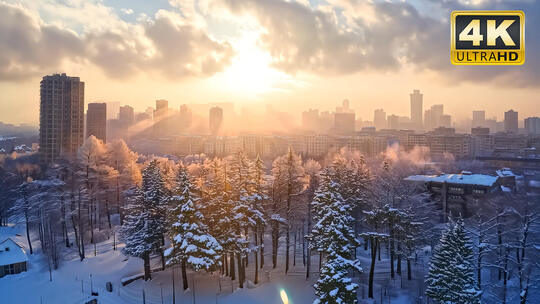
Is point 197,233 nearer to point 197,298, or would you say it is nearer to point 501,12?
point 197,298

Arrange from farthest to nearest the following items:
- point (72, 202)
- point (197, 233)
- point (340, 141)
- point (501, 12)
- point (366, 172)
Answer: point (340, 141)
point (366, 172)
point (72, 202)
point (197, 233)
point (501, 12)

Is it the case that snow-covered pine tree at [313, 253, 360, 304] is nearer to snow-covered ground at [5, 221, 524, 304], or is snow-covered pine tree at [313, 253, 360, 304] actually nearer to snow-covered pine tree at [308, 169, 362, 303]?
snow-covered pine tree at [308, 169, 362, 303]

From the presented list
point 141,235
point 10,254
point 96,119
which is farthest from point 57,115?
point 141,235

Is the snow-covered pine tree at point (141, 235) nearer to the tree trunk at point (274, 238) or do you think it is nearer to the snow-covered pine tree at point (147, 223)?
the snow-covered pine tree at point (147, 223)

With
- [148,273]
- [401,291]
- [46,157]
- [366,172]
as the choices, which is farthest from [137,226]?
[46,157]

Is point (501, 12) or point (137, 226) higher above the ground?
point (501, 12)

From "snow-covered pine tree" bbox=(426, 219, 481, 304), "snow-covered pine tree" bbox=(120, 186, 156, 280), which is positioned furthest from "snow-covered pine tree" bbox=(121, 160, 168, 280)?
"snow-covered pine tree" bbox=(426, 219, 481, 304)
